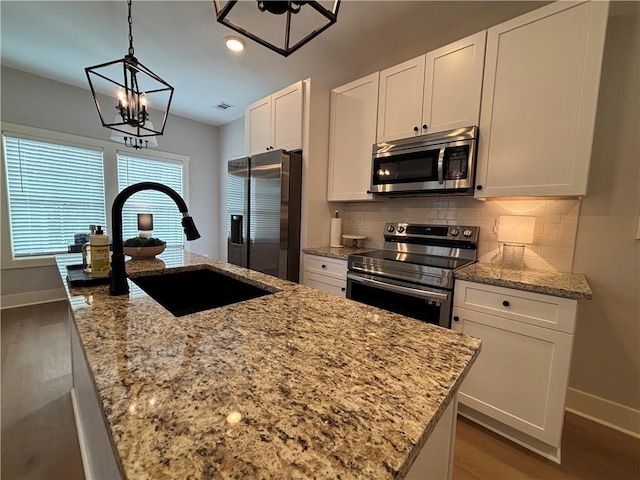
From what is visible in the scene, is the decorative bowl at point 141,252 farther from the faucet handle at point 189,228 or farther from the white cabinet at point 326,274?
the white cabinet at point 326,274

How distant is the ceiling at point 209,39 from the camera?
1.96 metres

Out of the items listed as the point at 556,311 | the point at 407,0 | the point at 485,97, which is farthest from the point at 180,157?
the point at 556,311

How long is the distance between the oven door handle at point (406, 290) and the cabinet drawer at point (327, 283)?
186mm

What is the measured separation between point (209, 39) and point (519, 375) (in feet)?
A: 11.0

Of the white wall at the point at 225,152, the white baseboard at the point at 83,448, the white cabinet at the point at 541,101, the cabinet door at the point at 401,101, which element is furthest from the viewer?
the white wall at the point at 225,152

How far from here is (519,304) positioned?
145 cm

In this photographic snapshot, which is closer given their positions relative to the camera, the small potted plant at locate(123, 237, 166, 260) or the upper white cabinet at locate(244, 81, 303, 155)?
the small potted plant at locate(123, 237, 166, 260)

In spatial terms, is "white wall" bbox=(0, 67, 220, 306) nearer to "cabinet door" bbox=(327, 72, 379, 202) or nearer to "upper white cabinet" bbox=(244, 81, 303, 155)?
"upper white cabinet" bbox=(244, 81, 303, 155)

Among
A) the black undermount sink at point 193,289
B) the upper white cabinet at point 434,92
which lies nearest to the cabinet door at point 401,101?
the upper white cabinet at point 434,92

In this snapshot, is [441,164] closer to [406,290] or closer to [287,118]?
[406,290]

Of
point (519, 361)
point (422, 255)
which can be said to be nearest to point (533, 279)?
point (519, 361)

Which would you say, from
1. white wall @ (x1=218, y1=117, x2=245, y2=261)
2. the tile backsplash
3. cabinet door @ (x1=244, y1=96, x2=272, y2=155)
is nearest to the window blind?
white wall @ (x1=218, y1=117, x2=245, y2=261)

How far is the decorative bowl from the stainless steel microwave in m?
1.71

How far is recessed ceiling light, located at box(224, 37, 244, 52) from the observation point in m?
2.30
